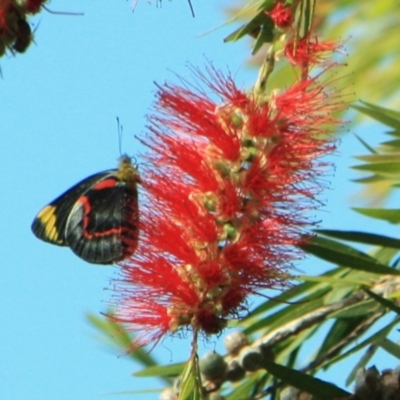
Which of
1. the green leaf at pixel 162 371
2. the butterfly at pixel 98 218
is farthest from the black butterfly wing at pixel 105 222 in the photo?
the green leaf at pixel 162 371

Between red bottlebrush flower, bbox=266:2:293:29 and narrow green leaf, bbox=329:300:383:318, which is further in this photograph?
narrow green leaf, bbox=329:300:383:318

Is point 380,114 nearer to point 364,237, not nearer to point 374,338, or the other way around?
point 364,237

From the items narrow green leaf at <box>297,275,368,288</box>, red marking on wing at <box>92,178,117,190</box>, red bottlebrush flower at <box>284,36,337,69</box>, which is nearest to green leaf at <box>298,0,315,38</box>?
red bottlebrush flower at <box>284,36,337,69</box>

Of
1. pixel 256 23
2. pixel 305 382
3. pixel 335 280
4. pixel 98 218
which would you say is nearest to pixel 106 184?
pixel 98 218

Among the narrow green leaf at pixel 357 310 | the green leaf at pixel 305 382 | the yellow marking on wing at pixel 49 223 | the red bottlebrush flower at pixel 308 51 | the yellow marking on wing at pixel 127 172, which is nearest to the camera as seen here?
the green leaf at pixel 305 382

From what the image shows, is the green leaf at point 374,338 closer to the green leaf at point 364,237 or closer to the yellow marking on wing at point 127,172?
the green leaf at point 364,237

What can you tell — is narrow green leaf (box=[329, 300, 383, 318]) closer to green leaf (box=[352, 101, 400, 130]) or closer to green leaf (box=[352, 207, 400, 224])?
green leaf (box=[352, 207, 400, 224])
